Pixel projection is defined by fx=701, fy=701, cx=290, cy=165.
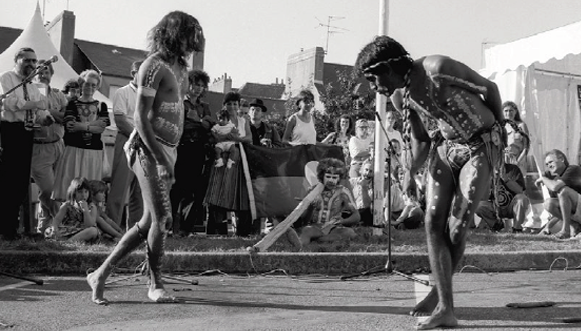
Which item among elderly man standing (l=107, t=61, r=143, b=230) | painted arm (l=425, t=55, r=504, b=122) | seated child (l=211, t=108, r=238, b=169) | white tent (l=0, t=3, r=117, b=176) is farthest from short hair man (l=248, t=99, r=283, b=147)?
white tent (l=0, t=3, r=117, b=176)

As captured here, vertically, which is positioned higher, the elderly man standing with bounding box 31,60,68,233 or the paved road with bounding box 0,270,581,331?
the elderly man standing with bounding box 31,60,68,233

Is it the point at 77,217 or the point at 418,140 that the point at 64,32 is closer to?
the point at 77,217

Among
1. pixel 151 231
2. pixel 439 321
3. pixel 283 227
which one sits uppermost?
pixel 151 231

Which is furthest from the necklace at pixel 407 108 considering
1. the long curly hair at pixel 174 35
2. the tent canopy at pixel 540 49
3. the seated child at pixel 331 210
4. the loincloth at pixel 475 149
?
the tent canopy at pixel 540 49

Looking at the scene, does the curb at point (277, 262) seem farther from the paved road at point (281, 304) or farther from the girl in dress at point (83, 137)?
the girl in dress at point (83, 137)

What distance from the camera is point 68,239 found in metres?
8.60

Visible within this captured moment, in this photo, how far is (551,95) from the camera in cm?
1425

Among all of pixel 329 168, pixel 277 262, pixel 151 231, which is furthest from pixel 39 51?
pixel 151 231

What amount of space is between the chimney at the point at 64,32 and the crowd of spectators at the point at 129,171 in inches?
1185

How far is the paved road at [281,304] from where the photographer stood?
4535 millimetres

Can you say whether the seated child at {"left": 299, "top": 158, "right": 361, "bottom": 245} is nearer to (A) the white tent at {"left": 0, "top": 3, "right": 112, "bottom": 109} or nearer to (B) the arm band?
(B) the arm band

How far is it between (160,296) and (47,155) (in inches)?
182

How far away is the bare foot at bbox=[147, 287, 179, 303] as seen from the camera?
534 centimetres

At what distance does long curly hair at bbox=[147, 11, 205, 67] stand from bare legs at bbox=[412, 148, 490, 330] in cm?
209
